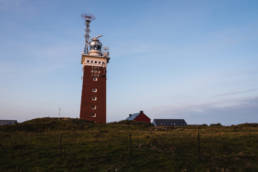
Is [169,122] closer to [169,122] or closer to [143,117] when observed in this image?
[169,122]

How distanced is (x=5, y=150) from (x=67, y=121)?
79.6ft

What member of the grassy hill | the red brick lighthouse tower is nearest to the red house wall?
the red brick lighthouse tower

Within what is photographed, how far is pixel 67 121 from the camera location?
41312 mm

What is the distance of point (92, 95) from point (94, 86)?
252 centimetres

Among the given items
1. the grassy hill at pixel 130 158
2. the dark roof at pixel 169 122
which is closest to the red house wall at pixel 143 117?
the dark roof at pixel 169 122

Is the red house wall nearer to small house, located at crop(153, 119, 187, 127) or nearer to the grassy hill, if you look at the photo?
small house, located at crop(153, 119, 187, 127)

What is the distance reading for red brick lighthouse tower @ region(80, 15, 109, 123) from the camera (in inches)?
2109

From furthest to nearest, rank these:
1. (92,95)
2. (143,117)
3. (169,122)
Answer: (169,122)
(143,117)
(92,95)

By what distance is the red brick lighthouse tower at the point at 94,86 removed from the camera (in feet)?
176

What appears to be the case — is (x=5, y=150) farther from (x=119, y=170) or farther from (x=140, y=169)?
(x=140, y=169)

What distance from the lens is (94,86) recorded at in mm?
55250

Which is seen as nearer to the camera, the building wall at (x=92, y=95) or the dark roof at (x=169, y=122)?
the building wall at (x=92, y=95)

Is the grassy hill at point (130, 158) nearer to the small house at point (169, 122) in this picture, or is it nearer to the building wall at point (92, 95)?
the building wall at point (92, 95)

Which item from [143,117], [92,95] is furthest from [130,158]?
[143,117]
